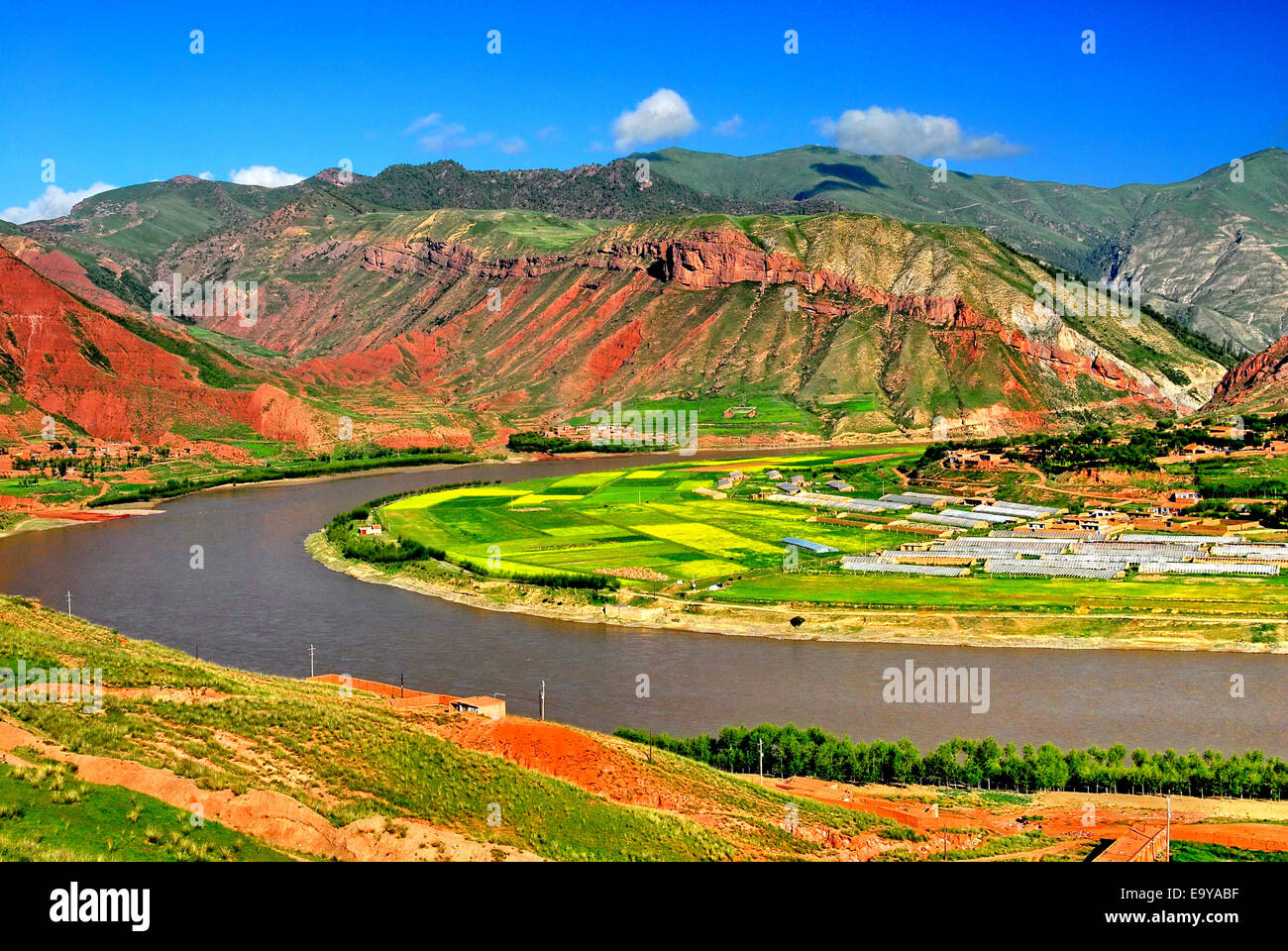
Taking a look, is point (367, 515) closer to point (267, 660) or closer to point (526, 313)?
point (267, 660)

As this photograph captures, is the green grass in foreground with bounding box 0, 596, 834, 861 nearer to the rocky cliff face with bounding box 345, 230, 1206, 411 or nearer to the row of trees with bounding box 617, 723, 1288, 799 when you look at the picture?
the row of trees with bounding box 617, 723, 1288, 799

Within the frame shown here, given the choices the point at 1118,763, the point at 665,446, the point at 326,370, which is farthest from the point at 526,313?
the point at 1118,763

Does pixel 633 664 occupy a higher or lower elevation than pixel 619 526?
lower

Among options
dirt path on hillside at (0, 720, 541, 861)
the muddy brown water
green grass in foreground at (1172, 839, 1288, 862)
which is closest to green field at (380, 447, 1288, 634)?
the muddy brown water

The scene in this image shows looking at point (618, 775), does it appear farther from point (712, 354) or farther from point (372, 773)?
point (712, 354)

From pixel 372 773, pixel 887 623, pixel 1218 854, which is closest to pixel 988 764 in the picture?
pixel 1218 854

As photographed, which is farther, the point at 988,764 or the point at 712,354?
the point at 712,354
